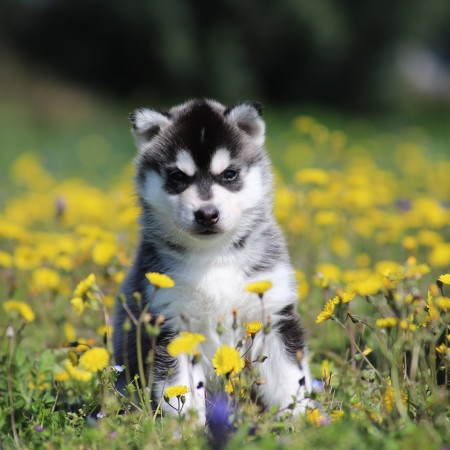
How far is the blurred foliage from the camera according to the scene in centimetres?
2570

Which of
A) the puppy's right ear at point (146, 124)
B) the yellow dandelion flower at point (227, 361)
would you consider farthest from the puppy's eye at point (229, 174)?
the yellow dandelion flower at point (227, 361)

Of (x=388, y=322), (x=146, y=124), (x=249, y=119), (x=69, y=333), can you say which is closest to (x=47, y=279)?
(x=69, y=333)

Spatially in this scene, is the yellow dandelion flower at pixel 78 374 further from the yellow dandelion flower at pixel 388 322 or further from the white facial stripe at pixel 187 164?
the yellow dandelion flower at pixel 388 322

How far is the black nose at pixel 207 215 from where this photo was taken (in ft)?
12.0

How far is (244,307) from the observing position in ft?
12.2

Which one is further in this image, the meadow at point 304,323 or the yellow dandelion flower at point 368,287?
the yellow dandelion flower at point 368,287

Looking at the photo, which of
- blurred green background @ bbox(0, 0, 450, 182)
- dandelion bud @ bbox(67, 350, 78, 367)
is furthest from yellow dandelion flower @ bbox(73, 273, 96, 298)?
blurred green background @ bbox(0, 0, 450, 182)

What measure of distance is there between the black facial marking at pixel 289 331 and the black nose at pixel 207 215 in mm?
574

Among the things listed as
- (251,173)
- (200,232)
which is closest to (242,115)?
(251,173)

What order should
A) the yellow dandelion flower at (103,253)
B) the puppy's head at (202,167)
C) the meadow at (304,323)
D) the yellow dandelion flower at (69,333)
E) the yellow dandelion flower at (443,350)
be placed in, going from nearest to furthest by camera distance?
1. the meadow at (304,323)
2. the yellow dandelion flower at (443,350)
3. the puppy's head at (202,167)
4. the yellow dandelion flower at (103,253)
5. the yellow dandelion flower at (69,333)

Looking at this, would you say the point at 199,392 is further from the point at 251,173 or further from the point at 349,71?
the point at 349,71

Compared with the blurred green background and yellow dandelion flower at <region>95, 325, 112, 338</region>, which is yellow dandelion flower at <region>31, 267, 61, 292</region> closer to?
yellow dandelion flower at <region>95, 325, 112, 338</region>

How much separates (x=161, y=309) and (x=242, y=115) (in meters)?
1.17

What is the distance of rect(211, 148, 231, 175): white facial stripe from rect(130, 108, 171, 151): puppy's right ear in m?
0.39
